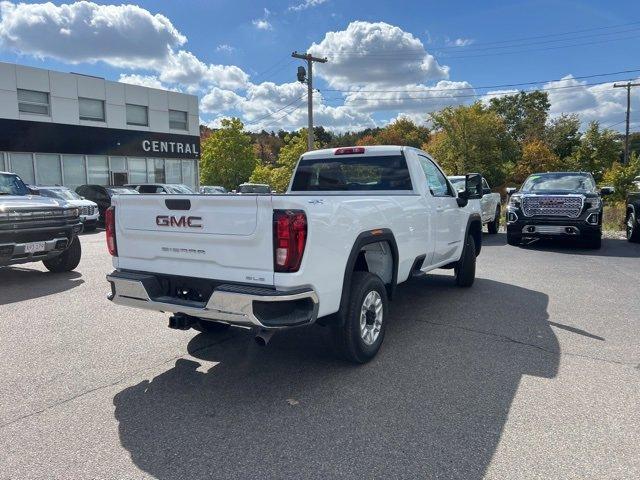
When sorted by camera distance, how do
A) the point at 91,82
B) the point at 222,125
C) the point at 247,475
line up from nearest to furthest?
1. the point at 247,475
2. the point at 91,82
3. the point at 222,125

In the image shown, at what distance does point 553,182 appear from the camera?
498 inches

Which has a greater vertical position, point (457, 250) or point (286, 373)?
point (457, 250)

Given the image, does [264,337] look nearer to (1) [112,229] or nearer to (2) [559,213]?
(1) [112,229]

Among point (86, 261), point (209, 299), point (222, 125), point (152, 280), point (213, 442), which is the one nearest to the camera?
point (213, 442)

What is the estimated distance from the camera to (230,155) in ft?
157

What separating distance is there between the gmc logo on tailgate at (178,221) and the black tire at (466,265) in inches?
173

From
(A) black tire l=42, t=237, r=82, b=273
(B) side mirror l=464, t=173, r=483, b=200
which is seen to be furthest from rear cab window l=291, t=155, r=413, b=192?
(A) black tire l=42, t=237, r=82, b=273

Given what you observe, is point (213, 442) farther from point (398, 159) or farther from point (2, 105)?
point (2, 105)

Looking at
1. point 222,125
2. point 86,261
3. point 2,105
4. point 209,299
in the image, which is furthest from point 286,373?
point 222,125

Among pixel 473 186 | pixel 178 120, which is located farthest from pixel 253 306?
pixel 178 120

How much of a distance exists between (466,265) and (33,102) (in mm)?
24754

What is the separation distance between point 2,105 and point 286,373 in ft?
82.0

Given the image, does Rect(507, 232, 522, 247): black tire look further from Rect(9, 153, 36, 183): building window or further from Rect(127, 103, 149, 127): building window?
Rect(127, 103, 149, 127): building window

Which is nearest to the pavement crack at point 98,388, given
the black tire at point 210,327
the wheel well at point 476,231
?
the black tire at point 210,327
